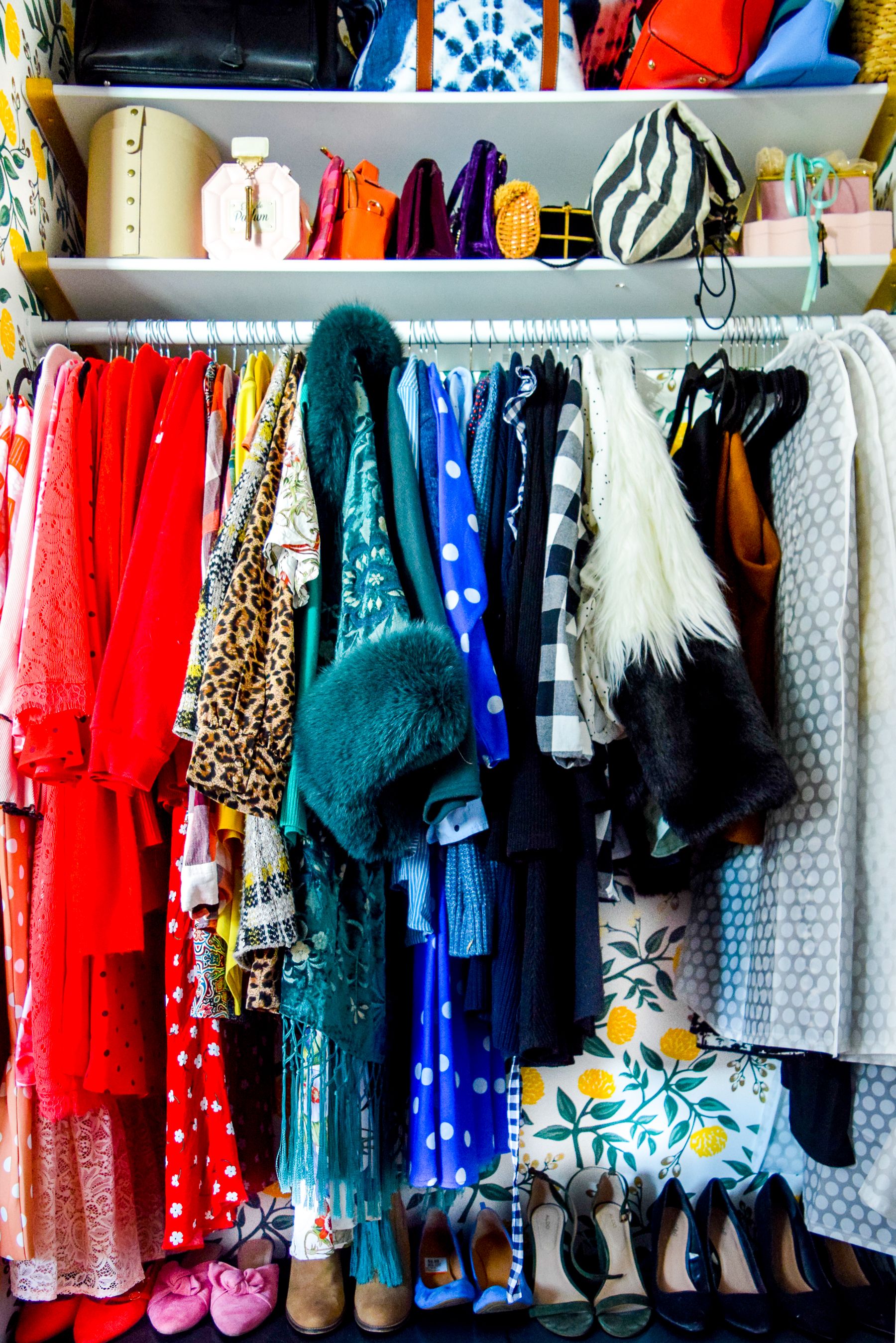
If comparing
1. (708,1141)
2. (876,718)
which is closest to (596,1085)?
(708,1141)

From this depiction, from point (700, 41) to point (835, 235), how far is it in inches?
16.7

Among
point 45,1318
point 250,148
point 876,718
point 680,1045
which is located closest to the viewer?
point 876,718

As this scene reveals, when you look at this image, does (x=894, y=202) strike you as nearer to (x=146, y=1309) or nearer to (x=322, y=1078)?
(x=322, y=1078)

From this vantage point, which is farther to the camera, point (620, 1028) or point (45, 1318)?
point (620, 1028)

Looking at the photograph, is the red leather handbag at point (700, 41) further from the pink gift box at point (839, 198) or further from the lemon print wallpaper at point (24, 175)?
the lemon print wallpaper at point (24, 175)

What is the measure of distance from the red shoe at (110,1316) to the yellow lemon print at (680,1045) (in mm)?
1008

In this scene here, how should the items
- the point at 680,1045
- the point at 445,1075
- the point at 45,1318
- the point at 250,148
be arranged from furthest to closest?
the point at 680,1045, the point at 250,148, the point at 45,1318, the point at 445,1075

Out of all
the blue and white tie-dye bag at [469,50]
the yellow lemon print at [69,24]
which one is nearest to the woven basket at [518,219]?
the blue and white tie-dye bag at [469,50]

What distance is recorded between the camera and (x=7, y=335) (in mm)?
1300

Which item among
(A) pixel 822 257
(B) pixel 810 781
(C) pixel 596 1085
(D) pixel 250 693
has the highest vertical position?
(A) pixel 822 257

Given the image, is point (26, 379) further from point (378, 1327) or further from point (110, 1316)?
point (378, 1327)

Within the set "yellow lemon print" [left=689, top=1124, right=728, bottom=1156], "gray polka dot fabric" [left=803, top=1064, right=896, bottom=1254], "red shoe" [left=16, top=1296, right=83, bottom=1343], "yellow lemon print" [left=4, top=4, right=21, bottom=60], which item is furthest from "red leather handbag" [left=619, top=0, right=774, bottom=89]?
"red shoe" [left=16, top=1296, right=83, bottom=1343]

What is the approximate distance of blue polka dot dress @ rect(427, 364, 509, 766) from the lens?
3.36 ft

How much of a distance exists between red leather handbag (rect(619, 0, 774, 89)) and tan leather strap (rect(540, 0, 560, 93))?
16 centimetres
